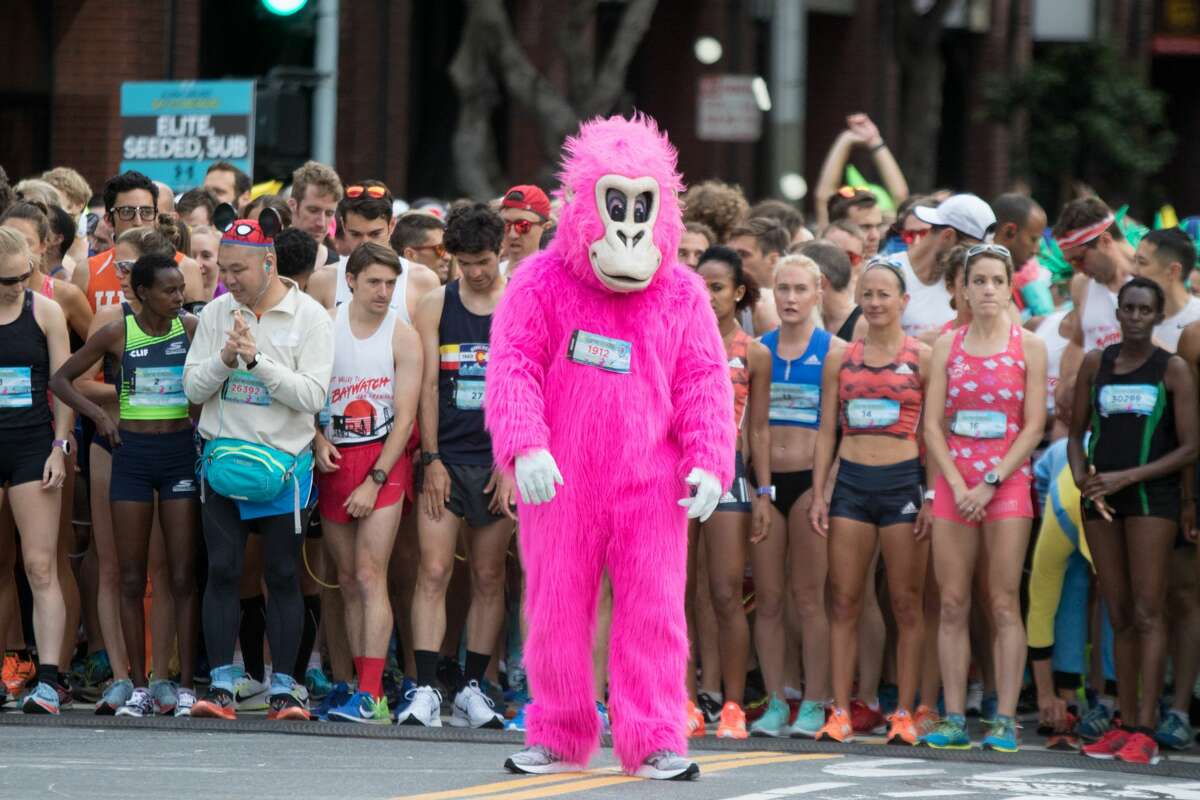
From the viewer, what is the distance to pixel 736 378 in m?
10.6

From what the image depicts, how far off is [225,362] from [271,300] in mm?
421

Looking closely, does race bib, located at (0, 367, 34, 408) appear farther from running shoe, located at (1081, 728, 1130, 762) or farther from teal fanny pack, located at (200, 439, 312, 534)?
running shoe, located at (1081, 728, 1130, 762)

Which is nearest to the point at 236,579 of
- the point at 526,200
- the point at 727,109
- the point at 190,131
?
the point at 526,200

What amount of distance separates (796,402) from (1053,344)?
61.6 inches

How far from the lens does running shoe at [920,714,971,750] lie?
10.2m

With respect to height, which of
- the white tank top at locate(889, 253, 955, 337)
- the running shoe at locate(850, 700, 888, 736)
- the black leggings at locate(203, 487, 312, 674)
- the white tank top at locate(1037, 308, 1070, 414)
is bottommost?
the running shoe at locate(850, 700, 888, 736)

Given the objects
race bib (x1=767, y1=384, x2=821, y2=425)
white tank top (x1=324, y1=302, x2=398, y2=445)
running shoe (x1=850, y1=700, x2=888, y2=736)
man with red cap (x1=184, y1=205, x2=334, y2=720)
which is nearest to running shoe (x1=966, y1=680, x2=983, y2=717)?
running shoe (x1=850, y1=700, x2=888, y2=736)

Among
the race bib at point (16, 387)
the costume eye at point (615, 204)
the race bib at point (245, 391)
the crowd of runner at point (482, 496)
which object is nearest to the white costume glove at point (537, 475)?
the costume eye at point (615, 204)

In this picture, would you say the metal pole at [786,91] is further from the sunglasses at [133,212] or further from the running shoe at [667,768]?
the running shoe at [667,768]

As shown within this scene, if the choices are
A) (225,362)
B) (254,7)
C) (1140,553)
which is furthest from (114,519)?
(254,7)

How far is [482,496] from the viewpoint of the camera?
34.2ft

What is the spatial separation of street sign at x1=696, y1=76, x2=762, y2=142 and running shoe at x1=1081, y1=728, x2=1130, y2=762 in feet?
35.8

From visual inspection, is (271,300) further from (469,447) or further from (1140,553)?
(1140,553)

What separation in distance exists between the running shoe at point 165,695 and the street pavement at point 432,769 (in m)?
0.33
